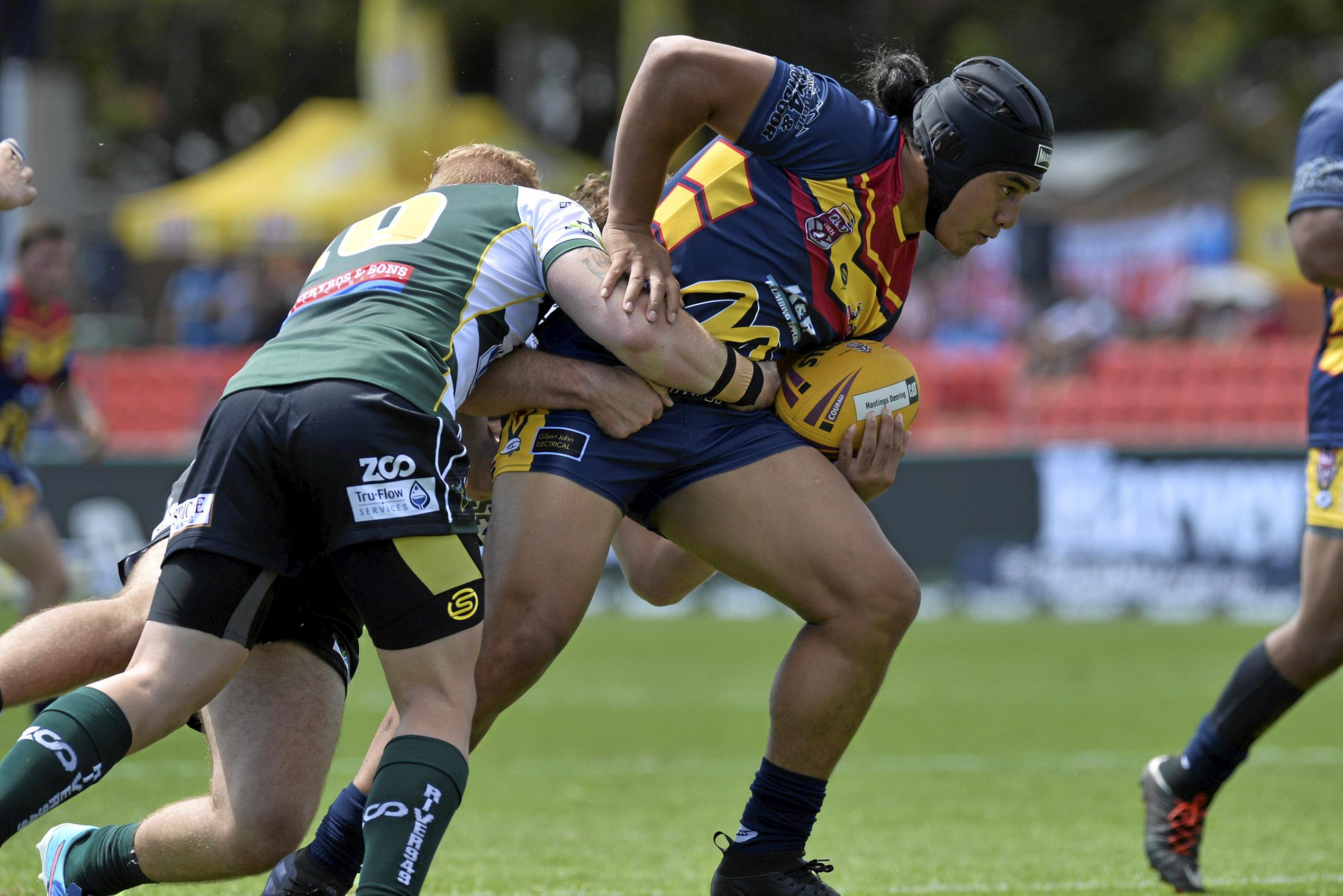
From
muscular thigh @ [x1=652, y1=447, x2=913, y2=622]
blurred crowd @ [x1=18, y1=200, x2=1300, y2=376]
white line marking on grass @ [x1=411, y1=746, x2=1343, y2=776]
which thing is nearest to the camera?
muscular thigh @ [x1=652, y1=447, x2=913, y2=622]

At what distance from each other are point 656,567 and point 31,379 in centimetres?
520

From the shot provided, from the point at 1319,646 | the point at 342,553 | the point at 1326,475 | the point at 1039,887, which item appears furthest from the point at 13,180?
the point at 1319,646

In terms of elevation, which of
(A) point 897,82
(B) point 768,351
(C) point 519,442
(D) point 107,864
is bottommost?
(D) point 107,864

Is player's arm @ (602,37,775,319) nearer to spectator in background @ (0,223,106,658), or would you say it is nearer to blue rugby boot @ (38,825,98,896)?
blue rugby boot @ (38,825,98,896)

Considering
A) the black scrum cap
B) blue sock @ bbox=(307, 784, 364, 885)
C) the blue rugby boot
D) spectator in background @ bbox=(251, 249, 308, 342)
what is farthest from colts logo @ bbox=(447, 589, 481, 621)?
spectator in background @ bbox=(251, 249, 308, 342)

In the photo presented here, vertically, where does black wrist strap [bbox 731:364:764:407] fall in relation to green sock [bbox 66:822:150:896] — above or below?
above

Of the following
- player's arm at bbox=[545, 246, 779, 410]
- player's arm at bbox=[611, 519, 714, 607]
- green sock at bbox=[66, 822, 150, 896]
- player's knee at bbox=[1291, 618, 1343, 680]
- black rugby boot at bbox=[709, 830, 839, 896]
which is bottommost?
green sock at bbox=[66, 822, 150, 896]

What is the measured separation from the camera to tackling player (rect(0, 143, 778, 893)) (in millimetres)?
3059

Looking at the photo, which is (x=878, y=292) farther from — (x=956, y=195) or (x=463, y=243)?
(x=463, y=243)

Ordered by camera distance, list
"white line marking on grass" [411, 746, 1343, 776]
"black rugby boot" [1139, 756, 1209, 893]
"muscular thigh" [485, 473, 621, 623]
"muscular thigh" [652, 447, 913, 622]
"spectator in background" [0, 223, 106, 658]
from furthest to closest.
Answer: "spectator in background" [0, 223, 106, 658] → "white line marking on grass" [411, 746, 1343, 776] → "black rugby boot" [1139, 756, 1209, 893] → "muscular thigh" [652, 447, 913, 622] → "muscular thigh" [485, 473, 621, 623]

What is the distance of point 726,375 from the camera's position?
3818 mm

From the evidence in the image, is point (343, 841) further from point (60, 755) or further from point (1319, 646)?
point (1319, 646)

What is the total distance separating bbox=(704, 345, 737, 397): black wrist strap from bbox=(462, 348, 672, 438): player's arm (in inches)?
4.8

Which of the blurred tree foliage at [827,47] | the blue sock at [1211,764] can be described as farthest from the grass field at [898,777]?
the blurred tree foliage at [827,47]
